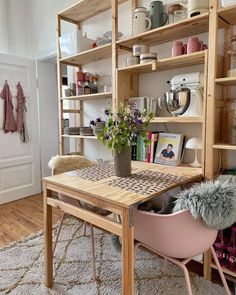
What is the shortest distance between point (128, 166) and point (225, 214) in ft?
2.17

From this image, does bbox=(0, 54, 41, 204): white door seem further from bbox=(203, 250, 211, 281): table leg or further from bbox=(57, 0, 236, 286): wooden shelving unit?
bbox=(203, 250, 211, 281): table leg

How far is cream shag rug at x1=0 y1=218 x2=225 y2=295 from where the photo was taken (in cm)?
159

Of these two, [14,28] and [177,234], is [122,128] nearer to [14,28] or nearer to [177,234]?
[177,234]

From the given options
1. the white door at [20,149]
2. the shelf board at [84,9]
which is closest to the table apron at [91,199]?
the shelf board at [84,9]

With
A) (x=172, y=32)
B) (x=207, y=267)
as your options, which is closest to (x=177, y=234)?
(x=207, y=267)

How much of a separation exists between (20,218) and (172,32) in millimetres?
2464

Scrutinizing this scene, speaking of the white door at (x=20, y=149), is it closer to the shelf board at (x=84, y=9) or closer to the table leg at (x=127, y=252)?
the shelf board at (x=84, y=9)

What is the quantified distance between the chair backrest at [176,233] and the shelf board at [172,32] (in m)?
1.27

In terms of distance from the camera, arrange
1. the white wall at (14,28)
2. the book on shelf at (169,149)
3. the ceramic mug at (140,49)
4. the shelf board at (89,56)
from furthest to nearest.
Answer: the white wall at (14,28) → the shelf board at (89,56) → the ceramic mug at (140,49) → the book on shelf at (169,149)

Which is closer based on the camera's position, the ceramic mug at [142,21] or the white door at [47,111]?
the ceramic mug at [142,21]

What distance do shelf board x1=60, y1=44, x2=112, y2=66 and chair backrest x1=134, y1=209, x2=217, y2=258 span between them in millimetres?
1596

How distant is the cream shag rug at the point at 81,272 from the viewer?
1595mm

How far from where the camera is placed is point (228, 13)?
1494mm

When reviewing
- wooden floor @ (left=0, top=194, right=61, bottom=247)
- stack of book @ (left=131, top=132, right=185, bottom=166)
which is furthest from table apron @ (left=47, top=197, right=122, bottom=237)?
wooden floor @ (left=0, top=194, right=61, bottom=247)
